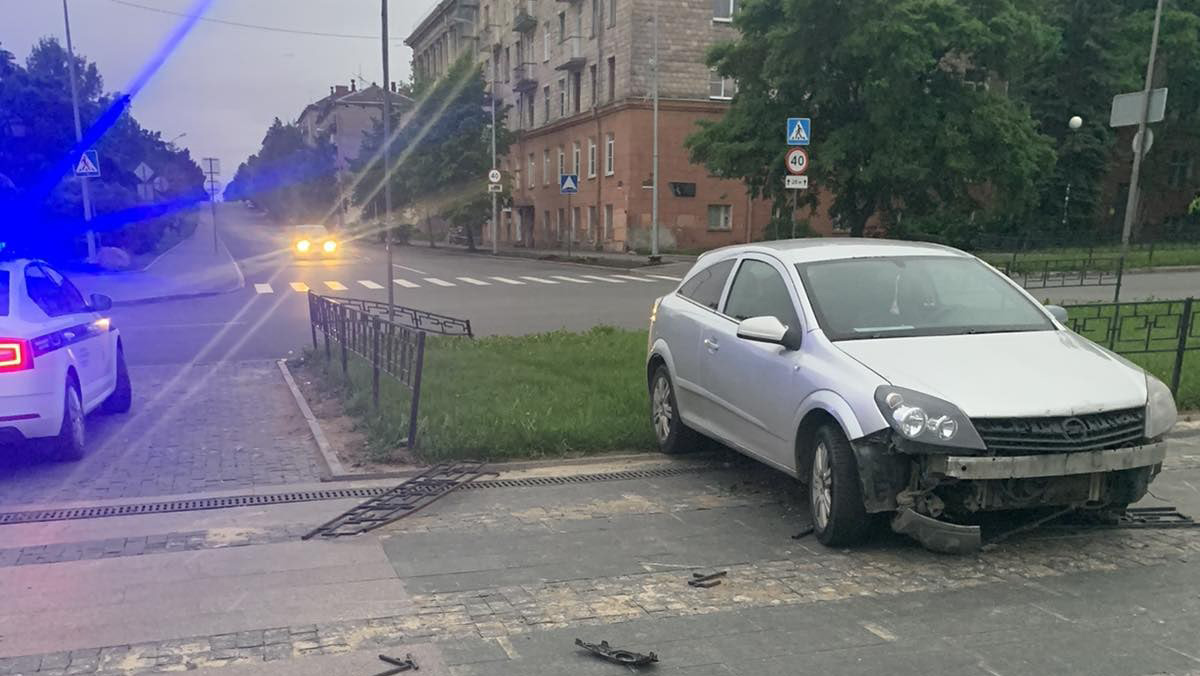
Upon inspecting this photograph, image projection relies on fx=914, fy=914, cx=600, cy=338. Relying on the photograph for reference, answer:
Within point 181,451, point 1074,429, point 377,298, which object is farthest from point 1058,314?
point 377,298

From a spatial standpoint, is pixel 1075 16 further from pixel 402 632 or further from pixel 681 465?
pixel 402 632

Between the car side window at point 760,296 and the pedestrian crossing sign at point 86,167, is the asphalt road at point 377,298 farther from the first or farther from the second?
the car side window at point 760,296

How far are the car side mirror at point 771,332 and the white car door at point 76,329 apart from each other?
5183 mm

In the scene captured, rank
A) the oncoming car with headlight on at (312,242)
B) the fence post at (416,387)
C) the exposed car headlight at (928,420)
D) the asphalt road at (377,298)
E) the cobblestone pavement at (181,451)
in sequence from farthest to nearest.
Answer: the oncoming car with headlight on at (312,242) < the asphalt road at (377,298) < the fence post at (416,387) < the cobblestone pavement at (181,451) < the exposed car headlight at (928,420)

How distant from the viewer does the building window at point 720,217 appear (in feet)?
147

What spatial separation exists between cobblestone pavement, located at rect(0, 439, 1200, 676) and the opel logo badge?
71cm

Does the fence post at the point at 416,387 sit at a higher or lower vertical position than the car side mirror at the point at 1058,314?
lower

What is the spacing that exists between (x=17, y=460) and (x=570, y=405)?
4554 mm

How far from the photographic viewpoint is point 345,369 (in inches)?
384

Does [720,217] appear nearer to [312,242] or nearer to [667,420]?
[312,242]

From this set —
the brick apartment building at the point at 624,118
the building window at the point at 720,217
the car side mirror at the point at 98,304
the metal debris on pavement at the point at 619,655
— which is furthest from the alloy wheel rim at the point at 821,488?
the building window at the point at 720,217

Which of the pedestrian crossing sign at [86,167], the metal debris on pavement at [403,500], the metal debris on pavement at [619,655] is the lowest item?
the metal debris on pavement at [403,500]

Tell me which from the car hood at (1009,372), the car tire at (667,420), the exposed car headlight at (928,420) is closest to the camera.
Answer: the exposed car headlight at (928,420)

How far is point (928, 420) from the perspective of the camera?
4.64 metres
